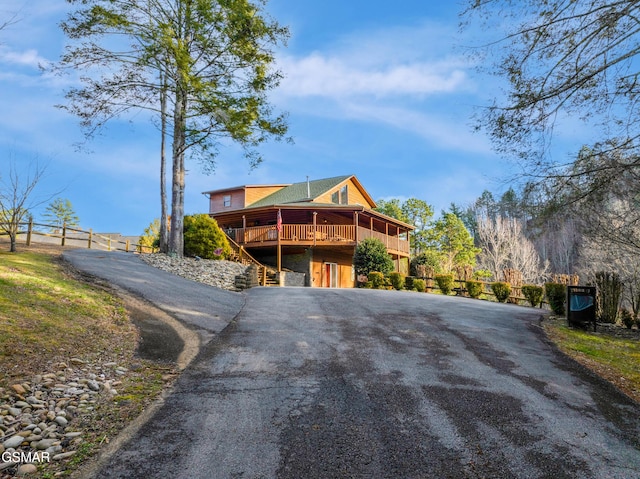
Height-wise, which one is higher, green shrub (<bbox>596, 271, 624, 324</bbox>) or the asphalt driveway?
green shrub (<bbox>596, 271, 624, 324</bbox>)

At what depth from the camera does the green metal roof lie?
90.6 feet

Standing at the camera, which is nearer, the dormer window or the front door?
the front door

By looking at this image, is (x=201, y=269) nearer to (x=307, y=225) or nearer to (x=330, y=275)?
(x=307, y=225)

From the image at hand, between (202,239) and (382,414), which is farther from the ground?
(202,239)

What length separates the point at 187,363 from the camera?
566 centimetres

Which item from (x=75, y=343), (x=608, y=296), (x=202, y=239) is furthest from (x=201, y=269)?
(x=608, y=296)

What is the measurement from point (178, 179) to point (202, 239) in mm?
2930

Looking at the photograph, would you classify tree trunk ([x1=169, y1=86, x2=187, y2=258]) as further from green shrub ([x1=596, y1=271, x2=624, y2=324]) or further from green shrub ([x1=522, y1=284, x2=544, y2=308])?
green shrub ([x1=596, y1=271, x2=624, y2=324])

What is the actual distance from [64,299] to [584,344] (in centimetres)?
1048

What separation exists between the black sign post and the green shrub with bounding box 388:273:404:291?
34.3 ft

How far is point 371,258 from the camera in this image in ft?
71.4

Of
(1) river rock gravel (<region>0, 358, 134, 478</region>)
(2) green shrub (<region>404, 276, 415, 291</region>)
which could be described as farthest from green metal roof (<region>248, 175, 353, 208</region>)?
(1) river rock gravel (<region>0, 358, 134, 478</region>)

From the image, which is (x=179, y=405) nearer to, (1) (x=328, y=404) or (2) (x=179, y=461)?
(2) (x=179, y=461)

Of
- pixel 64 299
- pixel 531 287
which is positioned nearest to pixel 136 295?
pixel 64 299
